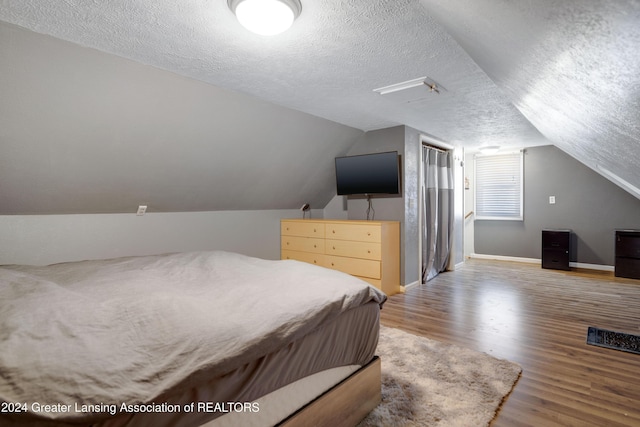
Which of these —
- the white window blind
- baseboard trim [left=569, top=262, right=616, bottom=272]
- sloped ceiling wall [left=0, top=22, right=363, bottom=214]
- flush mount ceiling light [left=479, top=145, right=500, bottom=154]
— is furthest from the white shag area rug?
the white window blind

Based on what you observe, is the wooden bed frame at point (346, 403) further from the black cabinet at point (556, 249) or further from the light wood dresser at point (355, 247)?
the black cabinet at point (556, 249)

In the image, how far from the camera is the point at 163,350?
1.05 meters

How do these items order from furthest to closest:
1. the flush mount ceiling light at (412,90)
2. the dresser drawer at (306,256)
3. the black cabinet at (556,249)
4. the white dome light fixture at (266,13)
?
the black cabinet at (556,249) < the dresser drawer at (306,256) < the flush mount ceiling light at (412,90) < the white dome light fixture at (266,13)

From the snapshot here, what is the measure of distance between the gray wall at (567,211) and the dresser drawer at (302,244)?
Result: 3961 millimetres

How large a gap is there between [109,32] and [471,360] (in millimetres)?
3247

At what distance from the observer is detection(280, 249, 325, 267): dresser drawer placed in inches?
180

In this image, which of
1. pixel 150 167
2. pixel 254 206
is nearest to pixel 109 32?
pixel 150 167

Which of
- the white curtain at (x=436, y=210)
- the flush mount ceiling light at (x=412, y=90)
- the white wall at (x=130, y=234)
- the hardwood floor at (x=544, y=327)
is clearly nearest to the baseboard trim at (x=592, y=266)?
the hardwood floor at (x=544, y=327)

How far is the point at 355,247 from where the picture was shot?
13.8ft

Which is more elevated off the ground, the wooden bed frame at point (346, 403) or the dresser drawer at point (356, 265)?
the dresser drawer at point (356, 265)

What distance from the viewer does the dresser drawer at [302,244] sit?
181 inches

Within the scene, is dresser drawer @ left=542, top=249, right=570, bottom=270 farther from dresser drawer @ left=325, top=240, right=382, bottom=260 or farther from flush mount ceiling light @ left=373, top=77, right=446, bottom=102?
flush mount ceiling light @ left=373, top=77, right=446, bottom=102

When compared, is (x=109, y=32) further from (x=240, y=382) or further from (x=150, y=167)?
(x=240, y=382)

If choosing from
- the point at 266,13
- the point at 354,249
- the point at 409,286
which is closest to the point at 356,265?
the point at 354,249
